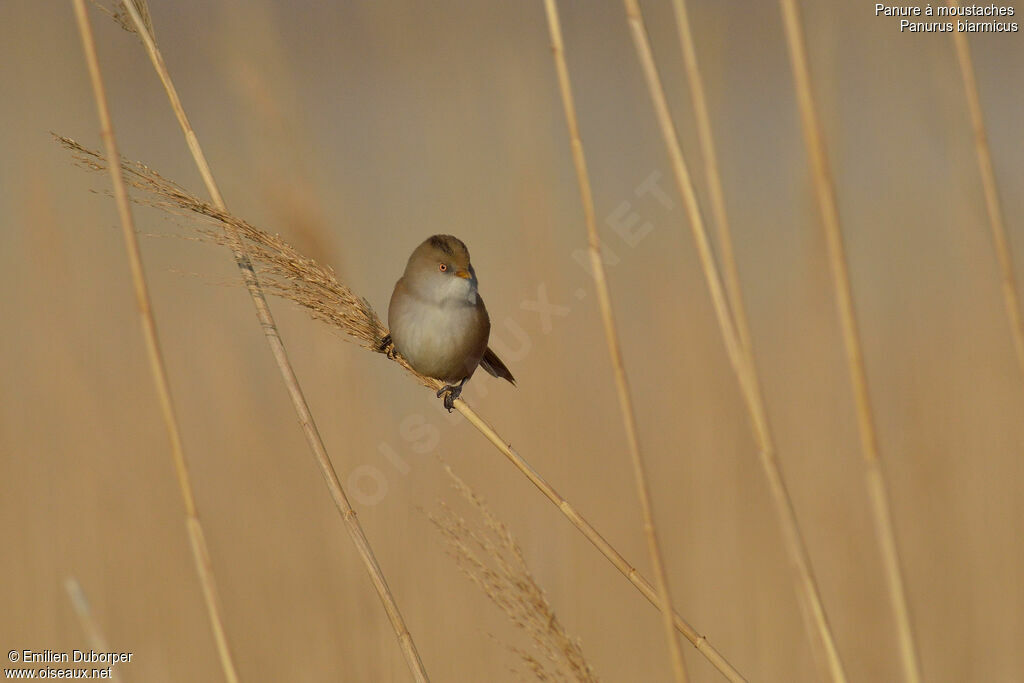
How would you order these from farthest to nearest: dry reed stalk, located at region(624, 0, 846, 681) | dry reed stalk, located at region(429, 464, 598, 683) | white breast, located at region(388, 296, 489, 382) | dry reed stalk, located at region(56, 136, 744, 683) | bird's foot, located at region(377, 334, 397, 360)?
white breast, located at region(388, 296, 489, 382) < bird's foot, located at region(377, 334, 397, 360) < dry reed stalk, located at region(56, 136, 744, 683) < dry reed stalk, located at region(429, 464, 598, 683) < dry reed stalk, located at region(624, 0, 846, 681)

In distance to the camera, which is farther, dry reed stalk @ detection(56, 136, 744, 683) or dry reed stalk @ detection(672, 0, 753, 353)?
dry reed stalk @ detection(56, 136, 744, 683)

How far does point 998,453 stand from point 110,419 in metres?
3.36

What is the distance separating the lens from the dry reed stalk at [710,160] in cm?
170

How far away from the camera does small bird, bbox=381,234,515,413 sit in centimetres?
301

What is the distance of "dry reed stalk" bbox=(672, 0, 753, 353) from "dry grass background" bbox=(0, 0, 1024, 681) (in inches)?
57.0

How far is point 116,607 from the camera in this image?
12.4 ft

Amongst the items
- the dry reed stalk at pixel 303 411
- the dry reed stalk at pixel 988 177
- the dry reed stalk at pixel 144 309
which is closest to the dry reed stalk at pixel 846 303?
the dry reed stalk at pixel 988 177

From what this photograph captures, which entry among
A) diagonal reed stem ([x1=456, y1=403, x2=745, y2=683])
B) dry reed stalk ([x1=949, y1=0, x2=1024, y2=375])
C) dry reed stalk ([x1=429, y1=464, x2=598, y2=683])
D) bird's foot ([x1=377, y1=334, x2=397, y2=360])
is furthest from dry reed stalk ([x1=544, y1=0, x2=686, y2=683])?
bird's foot ([x1=377, y1=334, x2=397, y2=360])

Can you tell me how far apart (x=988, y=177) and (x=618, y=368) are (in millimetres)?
772

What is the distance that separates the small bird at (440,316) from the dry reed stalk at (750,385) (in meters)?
1.38

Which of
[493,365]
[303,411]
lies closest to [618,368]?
[303,411]

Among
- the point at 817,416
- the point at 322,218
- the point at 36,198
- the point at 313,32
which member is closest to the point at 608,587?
the point at 817,416

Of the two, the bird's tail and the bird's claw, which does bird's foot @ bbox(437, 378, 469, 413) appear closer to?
the bird's claw

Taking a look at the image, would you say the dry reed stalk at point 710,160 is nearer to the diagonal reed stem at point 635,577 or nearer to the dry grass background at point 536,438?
the diagonal reed stem at point 635,577
